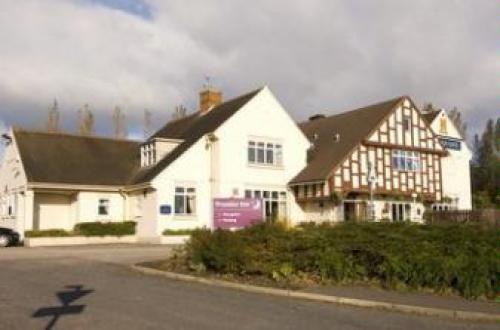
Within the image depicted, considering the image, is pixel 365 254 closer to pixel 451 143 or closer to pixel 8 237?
pixel 8 237

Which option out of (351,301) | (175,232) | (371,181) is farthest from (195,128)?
(351,301)

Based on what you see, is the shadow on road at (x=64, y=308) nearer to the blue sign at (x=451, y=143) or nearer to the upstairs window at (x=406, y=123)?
the upstairs window at (x=406, y=123)

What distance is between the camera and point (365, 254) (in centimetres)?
1498

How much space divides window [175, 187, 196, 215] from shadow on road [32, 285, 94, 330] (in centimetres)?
1980

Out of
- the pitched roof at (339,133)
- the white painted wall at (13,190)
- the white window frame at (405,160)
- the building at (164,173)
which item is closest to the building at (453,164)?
the white window frame at (405,160)

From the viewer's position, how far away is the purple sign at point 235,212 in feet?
62.1

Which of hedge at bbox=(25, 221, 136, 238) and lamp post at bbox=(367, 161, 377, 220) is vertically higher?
lamp post at bbox=(367, 161, 377, 220)

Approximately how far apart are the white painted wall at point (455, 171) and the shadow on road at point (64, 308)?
3297 centimetres

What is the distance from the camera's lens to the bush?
33656mm

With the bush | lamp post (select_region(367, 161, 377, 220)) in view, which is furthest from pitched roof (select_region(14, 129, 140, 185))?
lamp post (select_region(367, 161, 377, 220))

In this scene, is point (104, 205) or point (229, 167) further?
point (104, 205)

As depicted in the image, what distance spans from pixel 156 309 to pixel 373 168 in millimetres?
26726

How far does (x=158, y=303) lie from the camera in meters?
12.0

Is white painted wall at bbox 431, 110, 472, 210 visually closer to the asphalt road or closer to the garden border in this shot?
the garden border
